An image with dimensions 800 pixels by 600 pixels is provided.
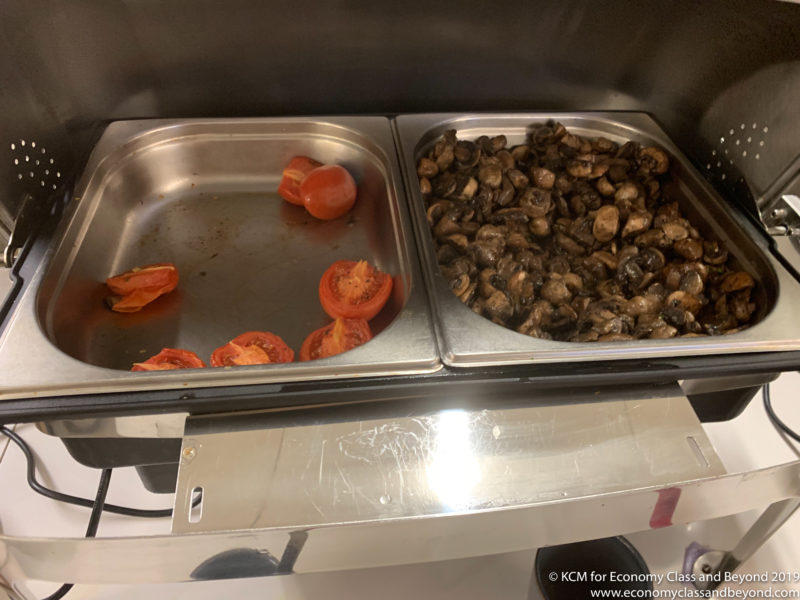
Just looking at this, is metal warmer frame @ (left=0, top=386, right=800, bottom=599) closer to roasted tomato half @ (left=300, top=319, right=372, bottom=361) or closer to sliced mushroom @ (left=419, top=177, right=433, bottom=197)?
roasted tomato half @ (left=300, top=319, right=372, bottom=361)

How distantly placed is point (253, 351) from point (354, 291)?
27 centimetres

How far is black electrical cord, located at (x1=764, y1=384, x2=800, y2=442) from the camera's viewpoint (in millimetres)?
1585

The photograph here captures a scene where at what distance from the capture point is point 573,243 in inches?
52.8

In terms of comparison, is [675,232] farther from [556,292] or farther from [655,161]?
[556,292]

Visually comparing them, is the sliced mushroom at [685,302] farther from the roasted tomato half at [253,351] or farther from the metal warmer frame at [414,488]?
the roasted tomato half at [253,351]

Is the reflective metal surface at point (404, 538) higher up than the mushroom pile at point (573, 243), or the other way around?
the mushroom pile at point (573, 243)

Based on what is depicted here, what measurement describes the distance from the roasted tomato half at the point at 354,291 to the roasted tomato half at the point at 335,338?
0.11 ft

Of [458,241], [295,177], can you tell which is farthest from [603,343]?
[295,177]

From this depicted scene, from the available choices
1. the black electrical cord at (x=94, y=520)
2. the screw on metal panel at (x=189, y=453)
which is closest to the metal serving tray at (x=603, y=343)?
the screw on metal panel at (x=189, y=453)

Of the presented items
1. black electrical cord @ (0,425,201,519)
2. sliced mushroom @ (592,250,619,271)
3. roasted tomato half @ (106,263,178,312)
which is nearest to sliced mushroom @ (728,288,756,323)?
sliced mushroom @ (592,250,619,271)

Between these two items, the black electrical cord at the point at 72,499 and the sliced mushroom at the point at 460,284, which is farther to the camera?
the black electrical cord at the point at 72,499

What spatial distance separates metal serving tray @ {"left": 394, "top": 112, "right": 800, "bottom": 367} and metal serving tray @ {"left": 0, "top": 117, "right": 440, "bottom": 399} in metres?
0.04

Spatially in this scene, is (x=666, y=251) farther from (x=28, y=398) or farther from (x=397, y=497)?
(x=28, y=398)

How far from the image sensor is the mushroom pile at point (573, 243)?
115 cm
